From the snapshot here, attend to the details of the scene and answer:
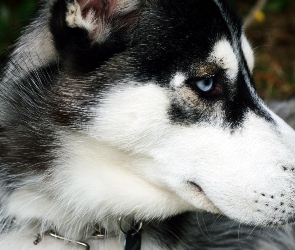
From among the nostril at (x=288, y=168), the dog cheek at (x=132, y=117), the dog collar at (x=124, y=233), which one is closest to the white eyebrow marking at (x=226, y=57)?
the dog cheek at (x=132, y=117)

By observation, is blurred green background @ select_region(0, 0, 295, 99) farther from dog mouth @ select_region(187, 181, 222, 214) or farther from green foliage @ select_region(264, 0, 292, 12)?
dog mouth @ select_region(187, 181, 222, 214)

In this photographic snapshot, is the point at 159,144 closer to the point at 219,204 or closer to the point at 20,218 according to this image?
the point at 219,204

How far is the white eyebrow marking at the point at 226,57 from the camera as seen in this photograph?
98.2 inches

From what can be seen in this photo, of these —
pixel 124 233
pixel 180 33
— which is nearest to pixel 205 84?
pixel 180 33

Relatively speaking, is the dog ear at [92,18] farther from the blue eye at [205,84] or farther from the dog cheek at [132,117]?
the blue eye at [205,84]

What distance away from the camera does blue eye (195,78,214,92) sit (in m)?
2.46

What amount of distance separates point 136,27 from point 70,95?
0.37 meters

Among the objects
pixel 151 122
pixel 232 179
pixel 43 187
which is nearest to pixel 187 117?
pixel 151 122

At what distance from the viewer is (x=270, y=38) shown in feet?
19.9

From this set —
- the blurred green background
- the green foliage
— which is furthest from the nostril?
the green foliage

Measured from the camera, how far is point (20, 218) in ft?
8.52

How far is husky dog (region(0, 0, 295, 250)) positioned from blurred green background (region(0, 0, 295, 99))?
2254mm

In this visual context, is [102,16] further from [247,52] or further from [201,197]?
[201,197]

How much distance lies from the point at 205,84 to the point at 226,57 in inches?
5.6
